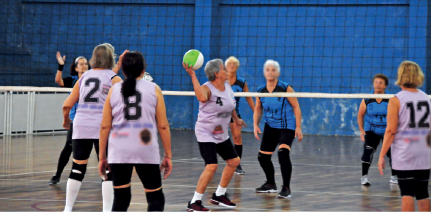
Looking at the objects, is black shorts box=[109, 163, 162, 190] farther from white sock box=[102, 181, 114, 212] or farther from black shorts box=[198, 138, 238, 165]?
black shorts box=[198, 138, 238, 165]

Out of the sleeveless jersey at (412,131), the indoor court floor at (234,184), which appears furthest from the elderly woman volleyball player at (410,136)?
the indoor court floor at (234,184)

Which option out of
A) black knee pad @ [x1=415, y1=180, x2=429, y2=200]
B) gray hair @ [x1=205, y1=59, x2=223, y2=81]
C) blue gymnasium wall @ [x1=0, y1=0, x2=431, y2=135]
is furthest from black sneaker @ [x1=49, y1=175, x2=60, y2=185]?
blue gymnasium wall @ [x1=0, y1=0, x2=431, y2=135]

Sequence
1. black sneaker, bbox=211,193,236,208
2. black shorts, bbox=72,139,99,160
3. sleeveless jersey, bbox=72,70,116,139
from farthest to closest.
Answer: black sneaker, bbox=211,193,236,208
black shorts, bbox=72,139,99,160
sleeveless jersey, bbox=72,70,116,139

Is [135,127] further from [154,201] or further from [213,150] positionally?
[213,150]

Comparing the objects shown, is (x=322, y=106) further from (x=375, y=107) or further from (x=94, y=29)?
(x=375, y=107)

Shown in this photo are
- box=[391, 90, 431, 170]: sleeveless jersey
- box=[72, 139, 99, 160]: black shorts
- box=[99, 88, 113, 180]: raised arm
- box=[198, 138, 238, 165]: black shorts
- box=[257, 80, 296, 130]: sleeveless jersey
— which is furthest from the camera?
box=[257, 80, 296, 130]: sleeveless jersey

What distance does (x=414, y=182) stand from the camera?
5469mm

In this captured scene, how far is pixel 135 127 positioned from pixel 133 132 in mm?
44

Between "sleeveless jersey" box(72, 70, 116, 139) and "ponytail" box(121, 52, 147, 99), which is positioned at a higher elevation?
"ponytail" box(121, 52, 147, 99)

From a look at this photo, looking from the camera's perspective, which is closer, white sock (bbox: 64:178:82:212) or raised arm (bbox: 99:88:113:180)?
raised arm (bbox: 99:88:113:180)

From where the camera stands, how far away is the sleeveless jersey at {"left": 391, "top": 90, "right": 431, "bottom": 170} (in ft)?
17.7

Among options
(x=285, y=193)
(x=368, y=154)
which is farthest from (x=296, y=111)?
(x=368, y=154)

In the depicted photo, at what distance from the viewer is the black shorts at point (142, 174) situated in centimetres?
484

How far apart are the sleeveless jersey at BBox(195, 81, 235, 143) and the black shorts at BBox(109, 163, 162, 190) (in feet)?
7.71
